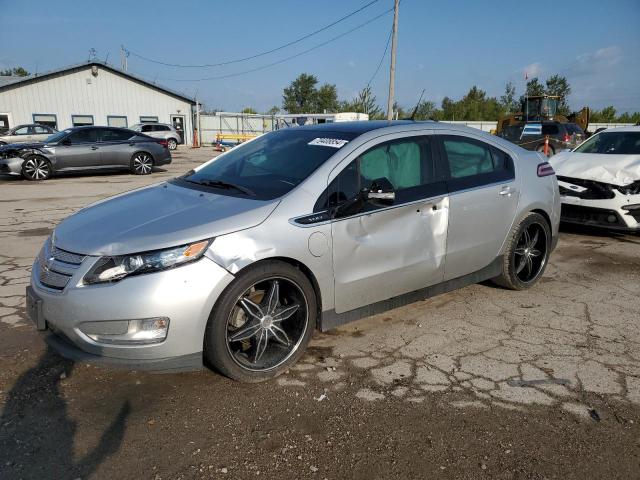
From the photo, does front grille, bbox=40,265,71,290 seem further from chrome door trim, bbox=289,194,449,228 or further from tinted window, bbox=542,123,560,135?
tinted window, bbox=542,123,560,135

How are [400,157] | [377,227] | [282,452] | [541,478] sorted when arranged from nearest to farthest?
[541,478]
[282,452]
[377,227]
[400,157]

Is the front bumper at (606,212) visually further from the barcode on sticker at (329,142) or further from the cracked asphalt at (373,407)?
the barcode on sticker at (329,142)

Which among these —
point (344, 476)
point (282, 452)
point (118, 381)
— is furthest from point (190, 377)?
point (344, 476)

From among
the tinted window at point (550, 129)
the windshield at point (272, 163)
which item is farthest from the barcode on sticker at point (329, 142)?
the tinted window at point (550, 129)

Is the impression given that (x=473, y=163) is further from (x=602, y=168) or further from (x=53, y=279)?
(x=602, y=168)

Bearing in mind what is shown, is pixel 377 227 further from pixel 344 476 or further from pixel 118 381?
pixel 118 381

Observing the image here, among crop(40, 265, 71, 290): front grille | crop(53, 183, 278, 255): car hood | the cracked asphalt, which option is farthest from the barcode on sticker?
crop(40, 265, 71, 290): front grille

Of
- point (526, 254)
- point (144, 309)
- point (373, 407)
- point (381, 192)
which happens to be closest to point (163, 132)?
point (526, 254)

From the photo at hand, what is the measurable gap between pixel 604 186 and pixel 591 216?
428 mm

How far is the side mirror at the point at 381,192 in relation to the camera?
11.1 ft

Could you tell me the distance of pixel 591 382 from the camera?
3.21 metres

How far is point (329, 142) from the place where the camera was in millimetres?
3734

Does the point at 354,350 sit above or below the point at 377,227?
below

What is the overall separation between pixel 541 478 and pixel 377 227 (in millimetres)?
1794
